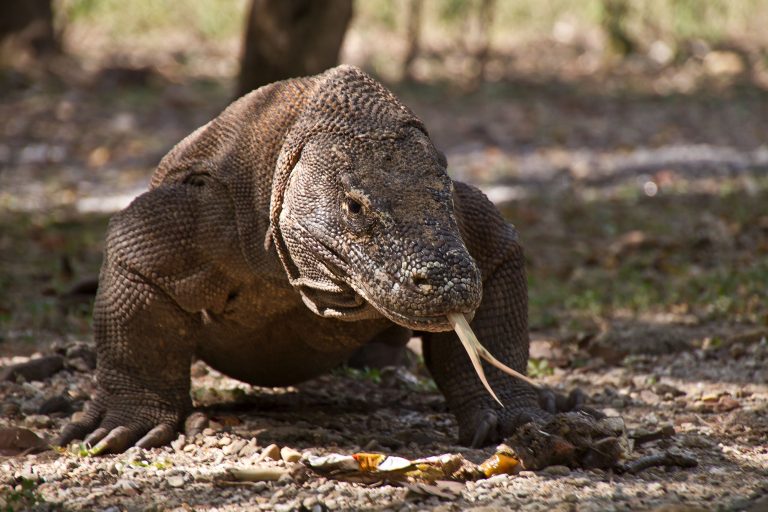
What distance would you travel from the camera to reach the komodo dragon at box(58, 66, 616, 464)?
3277 mm

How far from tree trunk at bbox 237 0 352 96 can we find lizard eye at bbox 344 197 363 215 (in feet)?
19.1

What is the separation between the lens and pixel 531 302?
6484 millimetres

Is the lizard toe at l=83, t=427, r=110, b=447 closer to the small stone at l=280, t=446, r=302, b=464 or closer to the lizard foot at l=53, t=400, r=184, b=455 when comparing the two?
the lizard foot at l=53, t=400, r=184, b=455

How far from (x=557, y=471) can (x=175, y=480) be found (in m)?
1.11

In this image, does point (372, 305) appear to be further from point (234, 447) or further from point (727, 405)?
point (727, 405)

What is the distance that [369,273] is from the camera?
3.15 m

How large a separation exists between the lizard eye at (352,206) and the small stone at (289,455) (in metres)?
0.79

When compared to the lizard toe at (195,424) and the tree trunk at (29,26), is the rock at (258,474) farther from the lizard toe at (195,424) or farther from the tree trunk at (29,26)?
the tree trunk at (29,26)

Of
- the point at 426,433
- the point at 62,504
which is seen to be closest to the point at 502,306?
the point at 426,433

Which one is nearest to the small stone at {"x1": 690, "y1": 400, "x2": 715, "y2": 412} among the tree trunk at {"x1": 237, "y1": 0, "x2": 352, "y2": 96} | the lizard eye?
the lizard eye

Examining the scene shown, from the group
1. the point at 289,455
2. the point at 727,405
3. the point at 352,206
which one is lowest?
the point at 289,455

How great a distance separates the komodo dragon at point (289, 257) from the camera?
3.28 meters

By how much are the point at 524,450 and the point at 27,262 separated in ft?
15.7

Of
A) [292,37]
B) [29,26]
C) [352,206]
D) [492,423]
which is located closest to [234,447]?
[492,423]
